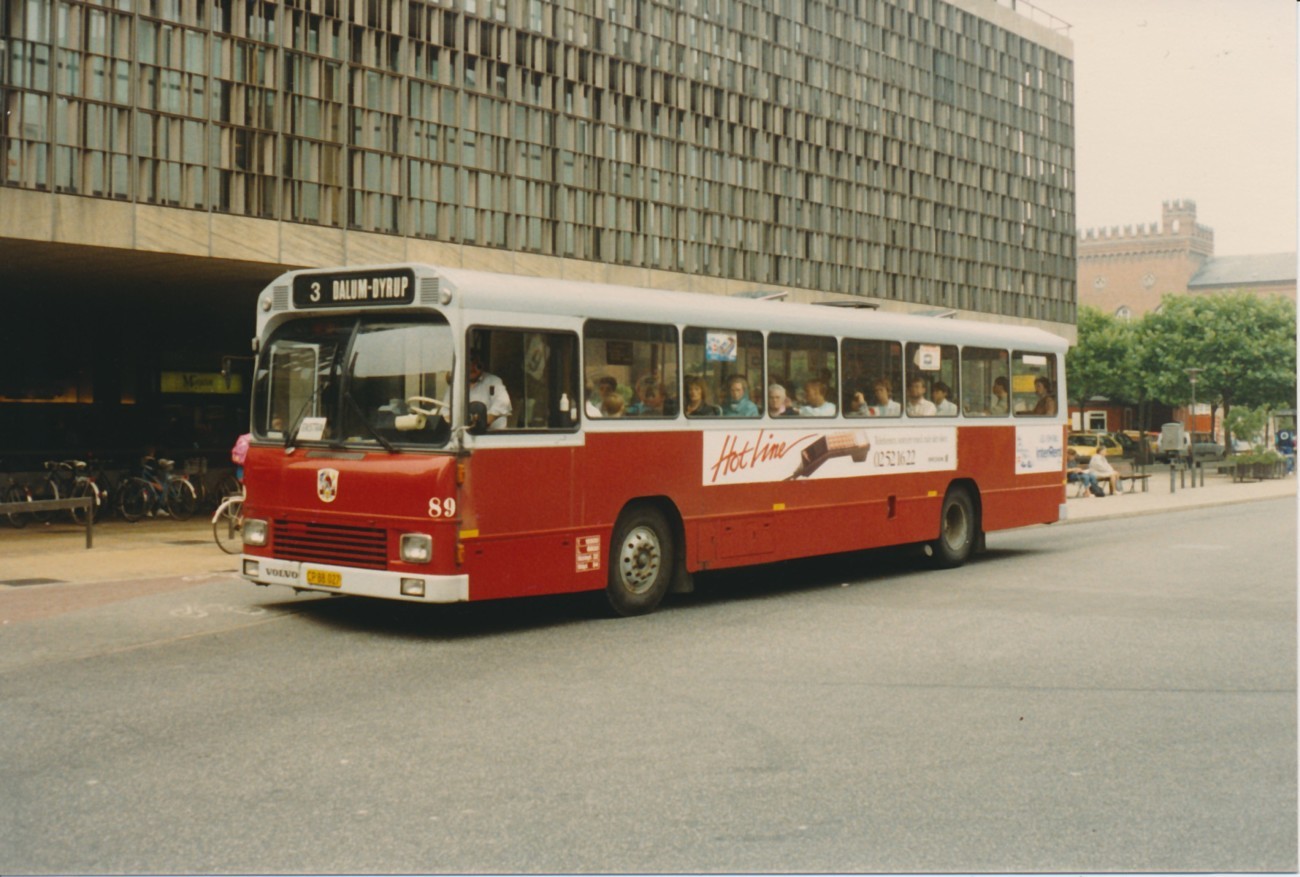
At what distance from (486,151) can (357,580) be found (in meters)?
25.2

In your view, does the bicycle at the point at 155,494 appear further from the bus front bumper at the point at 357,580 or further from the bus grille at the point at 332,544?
the bus grille at the point at 332,544

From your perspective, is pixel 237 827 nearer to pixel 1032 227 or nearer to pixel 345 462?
pixel 345 462

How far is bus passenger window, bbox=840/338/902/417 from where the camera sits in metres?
13.7

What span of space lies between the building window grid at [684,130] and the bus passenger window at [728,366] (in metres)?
16.2

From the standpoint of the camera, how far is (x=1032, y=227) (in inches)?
2422

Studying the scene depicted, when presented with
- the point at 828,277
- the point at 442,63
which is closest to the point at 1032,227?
the point at 828,277

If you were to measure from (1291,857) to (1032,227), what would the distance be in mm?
59584

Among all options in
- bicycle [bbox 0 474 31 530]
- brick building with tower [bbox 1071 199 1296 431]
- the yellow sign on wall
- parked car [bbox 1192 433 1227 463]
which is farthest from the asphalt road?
brick building with tower [bbox 1071 199 1296 431]

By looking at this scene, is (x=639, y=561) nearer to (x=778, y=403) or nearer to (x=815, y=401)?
(x=778, y=403)

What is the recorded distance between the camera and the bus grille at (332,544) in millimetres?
9875

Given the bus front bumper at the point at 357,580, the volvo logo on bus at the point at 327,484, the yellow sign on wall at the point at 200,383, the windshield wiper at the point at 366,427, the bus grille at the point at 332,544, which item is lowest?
the bus front bumper at the point at 357,580

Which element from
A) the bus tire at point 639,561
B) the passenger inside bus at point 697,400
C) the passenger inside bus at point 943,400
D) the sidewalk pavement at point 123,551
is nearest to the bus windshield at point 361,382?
the bus tire at point 639,561

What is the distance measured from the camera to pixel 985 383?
16.0 metres

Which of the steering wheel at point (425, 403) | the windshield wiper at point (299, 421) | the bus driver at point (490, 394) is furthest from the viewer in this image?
the windshield wiper at point (299, 421)
